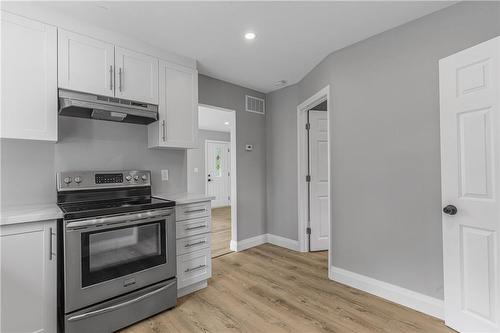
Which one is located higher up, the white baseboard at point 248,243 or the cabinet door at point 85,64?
the cabinet door at point 85,64

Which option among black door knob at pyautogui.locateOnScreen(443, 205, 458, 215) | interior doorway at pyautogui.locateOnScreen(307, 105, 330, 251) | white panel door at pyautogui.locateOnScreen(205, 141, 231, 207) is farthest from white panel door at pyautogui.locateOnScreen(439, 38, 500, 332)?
white panel door at pyautogui.locateOnScreen(205, 141, 231, 207)

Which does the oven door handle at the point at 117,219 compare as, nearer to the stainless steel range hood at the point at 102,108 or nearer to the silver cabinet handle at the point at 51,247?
the silver cabinet handle at the point at 51,247

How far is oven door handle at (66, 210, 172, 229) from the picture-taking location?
178cm

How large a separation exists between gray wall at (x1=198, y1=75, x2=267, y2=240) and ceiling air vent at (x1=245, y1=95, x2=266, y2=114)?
0.22 feet

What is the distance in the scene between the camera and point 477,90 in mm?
1739

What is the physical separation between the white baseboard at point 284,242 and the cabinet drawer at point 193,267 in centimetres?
159

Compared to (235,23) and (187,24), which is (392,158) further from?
(187,24)

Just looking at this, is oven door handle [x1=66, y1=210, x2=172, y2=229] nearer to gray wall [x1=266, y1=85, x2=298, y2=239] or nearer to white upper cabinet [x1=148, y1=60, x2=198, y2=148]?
white upper cabinet [x1=148, y1=60, x2=198, y2=148]

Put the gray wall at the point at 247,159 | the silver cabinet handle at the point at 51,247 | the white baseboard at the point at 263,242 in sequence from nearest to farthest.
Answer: the silver cabinet handle at the point at 51,247 → the gray wall at the point at 247,159 → the white baseboard at the point at 263,242

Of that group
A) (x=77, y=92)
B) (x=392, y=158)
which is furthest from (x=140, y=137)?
(x=392, y=158)

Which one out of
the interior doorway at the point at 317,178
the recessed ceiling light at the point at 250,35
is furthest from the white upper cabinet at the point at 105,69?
the interior doorway at the point at 317,178

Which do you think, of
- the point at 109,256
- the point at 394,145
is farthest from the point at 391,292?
the point at 109,256

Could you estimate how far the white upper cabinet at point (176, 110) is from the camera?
2.63 metres

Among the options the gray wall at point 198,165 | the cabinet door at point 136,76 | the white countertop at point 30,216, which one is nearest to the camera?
the white countertop at point 30,216
